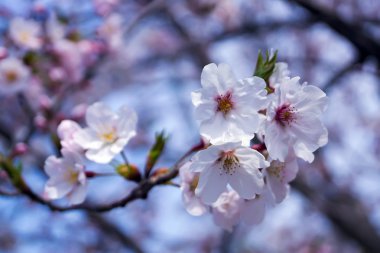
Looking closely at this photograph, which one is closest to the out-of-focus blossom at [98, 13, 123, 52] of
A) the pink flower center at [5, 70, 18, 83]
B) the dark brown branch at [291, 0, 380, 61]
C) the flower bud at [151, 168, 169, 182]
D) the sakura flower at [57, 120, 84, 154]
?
the pink flower center at [5, 70, 18, 83]

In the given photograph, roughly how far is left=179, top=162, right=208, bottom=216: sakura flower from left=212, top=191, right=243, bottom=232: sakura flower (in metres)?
0.05

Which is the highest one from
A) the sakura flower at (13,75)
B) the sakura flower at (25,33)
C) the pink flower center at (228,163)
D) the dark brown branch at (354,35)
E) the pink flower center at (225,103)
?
the pink flower center at (225,103)

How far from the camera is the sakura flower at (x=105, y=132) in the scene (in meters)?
1.67

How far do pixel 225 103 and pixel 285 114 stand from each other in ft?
0.60

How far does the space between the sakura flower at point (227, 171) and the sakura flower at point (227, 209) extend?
131mm

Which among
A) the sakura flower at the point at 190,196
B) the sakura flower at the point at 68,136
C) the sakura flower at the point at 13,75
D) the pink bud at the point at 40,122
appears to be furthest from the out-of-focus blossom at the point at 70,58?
the sakura flower at the point at 190,196

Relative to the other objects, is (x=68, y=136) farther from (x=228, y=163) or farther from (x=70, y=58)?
(x=70, y=58)

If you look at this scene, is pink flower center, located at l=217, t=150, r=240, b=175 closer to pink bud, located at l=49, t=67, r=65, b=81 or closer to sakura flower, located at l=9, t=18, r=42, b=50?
sakura flower, located at l=9, t=18, r=42, b=50

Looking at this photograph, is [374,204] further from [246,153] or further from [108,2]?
[246,153]

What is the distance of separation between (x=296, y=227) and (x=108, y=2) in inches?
254

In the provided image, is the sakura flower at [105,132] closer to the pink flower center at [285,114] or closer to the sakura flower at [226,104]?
the sakura flower at [226,104]

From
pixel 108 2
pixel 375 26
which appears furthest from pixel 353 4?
pixel 108 2

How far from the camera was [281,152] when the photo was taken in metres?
1.32

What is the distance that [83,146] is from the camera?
169cm
